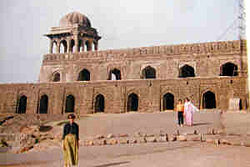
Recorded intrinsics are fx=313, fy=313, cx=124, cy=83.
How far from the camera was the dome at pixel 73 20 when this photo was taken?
1323 inches

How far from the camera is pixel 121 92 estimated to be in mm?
24016

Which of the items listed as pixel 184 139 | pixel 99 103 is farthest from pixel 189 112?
pixel 99 103

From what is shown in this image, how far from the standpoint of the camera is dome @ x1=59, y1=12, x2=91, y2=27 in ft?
110

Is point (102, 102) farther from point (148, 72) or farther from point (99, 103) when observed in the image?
point (148, 72)

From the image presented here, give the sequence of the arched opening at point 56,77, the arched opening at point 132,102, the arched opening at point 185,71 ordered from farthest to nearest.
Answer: the arched opening at point 56,77, the arched opening at point 185,71, the arched opening at point 132,102

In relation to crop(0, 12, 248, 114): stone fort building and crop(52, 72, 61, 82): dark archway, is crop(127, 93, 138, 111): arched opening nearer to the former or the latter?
crop(0, 12, 248, 114): stone fort building

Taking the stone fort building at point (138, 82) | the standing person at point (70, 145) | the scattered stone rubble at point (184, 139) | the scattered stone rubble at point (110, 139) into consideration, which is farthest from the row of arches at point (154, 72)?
the standing person at point (70, 145)

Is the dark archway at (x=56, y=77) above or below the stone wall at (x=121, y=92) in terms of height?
above

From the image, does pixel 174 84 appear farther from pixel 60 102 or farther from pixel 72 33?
pixel 72 33

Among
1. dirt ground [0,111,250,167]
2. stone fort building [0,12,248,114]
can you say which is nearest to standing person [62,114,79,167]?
dirt ground [0,111,250,167]

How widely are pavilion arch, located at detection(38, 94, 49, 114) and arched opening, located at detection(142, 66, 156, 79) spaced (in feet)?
28.2

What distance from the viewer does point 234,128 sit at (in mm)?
11031

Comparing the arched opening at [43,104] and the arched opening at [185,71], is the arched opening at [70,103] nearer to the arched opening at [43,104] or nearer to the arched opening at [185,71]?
the arched opening at [43,104]

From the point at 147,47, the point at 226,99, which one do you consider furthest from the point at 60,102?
the point at 226,99
